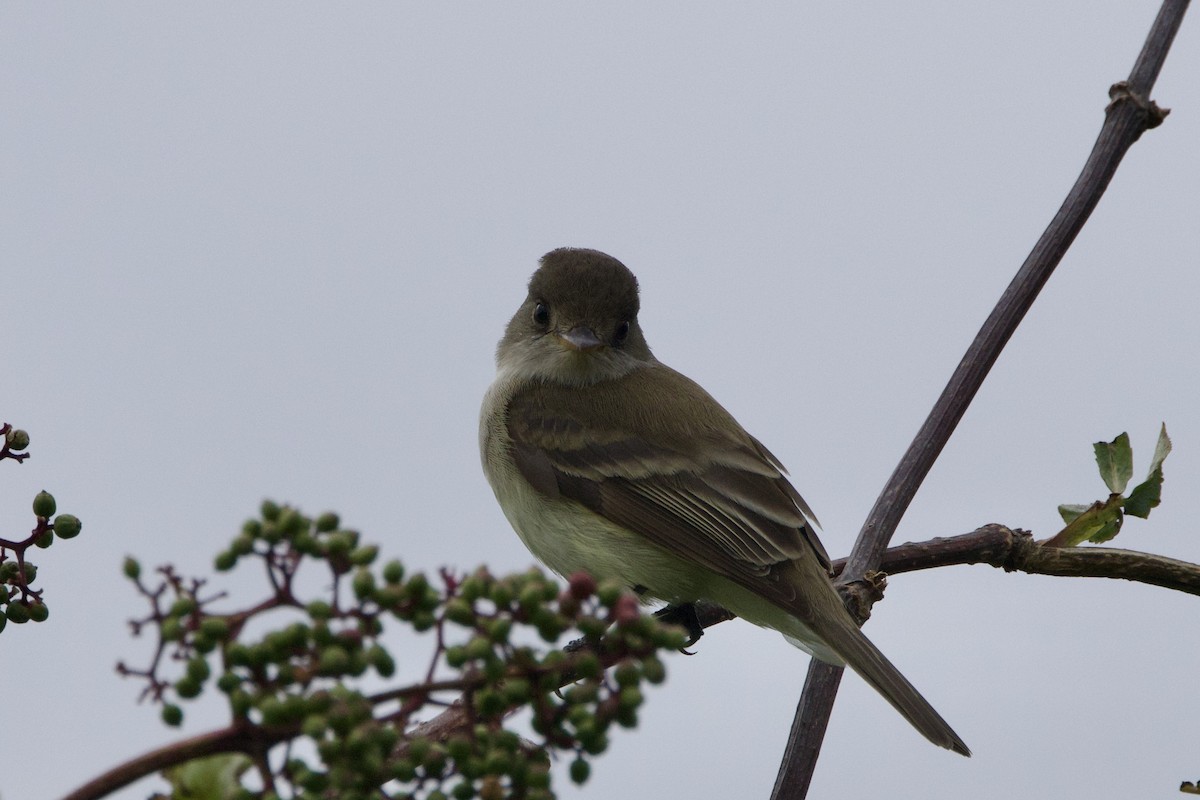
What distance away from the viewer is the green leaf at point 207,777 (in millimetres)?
1807

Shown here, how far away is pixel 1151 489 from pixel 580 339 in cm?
256

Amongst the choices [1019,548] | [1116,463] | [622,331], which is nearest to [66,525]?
[1019,548]

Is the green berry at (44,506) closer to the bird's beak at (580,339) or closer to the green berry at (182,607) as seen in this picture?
the green berry at (182,607)

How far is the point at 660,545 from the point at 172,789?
2942mm

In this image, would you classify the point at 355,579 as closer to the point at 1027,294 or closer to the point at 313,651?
the point at 313,651

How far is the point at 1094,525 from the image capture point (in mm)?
3805

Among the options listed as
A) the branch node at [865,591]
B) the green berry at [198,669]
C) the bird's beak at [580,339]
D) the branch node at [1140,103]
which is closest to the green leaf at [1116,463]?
the branch node at [865,591]

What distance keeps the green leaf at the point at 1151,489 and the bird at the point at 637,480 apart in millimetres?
818

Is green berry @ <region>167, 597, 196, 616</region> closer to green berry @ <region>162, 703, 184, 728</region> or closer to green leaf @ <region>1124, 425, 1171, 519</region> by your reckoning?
green berry @ <region>162, 703, 184, 728</region>

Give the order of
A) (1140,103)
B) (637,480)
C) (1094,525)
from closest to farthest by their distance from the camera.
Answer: (1140,103)
(1094,525)
(637,480)

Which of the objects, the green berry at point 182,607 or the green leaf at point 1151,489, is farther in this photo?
the green leaf at point 1151,489

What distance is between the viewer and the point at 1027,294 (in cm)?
A: 330

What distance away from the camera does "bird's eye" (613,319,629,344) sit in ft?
19.7

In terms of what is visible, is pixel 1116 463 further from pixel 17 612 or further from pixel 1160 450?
pixel 17 612
